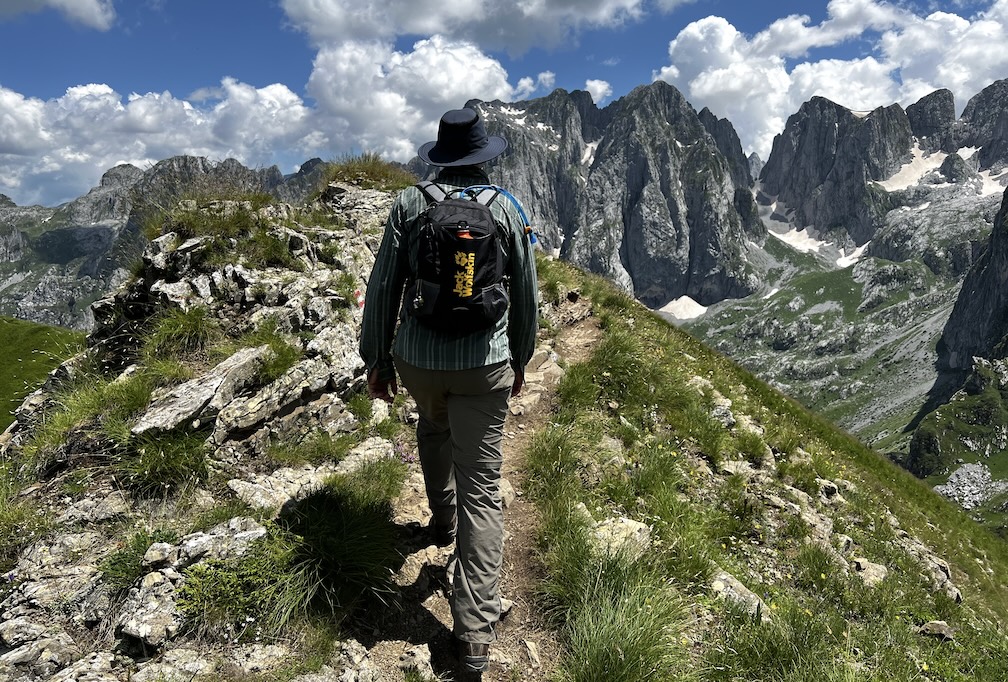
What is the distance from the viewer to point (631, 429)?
9266 mm

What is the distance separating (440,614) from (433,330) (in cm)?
297

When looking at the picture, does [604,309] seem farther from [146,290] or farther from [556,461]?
[146,290]

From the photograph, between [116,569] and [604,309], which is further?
[604,309]

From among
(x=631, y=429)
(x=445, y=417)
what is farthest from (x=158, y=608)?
(x=631, y=429)

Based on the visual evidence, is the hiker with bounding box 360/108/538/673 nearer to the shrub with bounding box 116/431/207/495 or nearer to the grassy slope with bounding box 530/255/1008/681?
the grassy slope with bounding box 530/255/1008/681

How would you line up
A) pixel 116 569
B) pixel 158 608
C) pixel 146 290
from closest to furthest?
pixel 158 608, pixel 116 569, pixel 146 290

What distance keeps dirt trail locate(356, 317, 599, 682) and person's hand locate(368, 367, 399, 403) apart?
1.93 meters

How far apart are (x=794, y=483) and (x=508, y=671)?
771 centimetres

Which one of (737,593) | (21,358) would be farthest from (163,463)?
(21,358)

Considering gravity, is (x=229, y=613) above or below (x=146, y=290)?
below

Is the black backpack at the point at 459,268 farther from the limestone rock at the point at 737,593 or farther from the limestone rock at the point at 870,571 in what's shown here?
the limestone rock at the point at 870,571

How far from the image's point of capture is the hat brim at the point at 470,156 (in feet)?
15.0

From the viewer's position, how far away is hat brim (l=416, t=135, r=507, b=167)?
15.0ft

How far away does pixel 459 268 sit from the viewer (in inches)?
162
